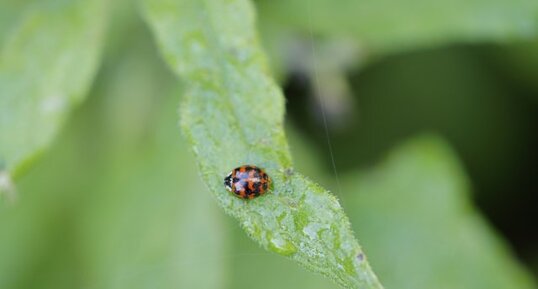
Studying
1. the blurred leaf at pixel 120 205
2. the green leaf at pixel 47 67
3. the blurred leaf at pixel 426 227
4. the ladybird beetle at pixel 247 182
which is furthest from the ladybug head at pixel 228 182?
the blurred leaf at pixel 426 227

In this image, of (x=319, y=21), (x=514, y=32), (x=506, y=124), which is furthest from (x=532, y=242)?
(x=319, y=21)

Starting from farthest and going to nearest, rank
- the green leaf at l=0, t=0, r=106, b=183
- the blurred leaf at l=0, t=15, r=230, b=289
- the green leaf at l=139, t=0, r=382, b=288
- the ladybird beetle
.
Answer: the blurred leaf at l=0, t=15, r=230, b=289
the green leaf at l=0, t=0, r=106, b=183
the ladybird beetle
the green leaf at l=139, t=0, r=382, b=288

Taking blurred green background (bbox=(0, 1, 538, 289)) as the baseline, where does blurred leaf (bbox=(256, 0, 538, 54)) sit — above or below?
above

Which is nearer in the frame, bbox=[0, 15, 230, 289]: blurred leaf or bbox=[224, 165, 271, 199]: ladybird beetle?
bbox=[224, 165, 271, 199]: ladybird beetle

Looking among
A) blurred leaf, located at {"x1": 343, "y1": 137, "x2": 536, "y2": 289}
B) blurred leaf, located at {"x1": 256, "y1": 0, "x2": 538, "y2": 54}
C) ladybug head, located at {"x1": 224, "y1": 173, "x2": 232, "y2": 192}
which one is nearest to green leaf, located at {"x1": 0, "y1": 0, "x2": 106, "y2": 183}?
ladybug head, located at {"x1": 224, "y1": 173, "x2": 232, "y2": 192}

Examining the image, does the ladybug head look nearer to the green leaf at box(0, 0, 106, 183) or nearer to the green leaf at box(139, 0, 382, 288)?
the green leaf at box(139, 0, 382, 288)

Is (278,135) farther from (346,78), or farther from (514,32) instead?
(346,78)
